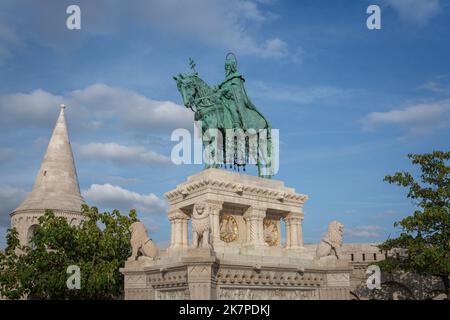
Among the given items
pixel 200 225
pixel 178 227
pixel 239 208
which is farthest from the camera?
pixel 178 227

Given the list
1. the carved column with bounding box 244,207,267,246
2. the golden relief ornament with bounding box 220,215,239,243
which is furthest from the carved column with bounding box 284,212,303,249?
the golden relief ornament with bounding box 220,215,239,243

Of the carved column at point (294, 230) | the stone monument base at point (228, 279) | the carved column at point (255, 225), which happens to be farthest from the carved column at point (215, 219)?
the carved column at point (294, 230)

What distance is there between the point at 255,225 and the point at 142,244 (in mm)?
4486

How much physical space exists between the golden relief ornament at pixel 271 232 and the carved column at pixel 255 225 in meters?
0.81

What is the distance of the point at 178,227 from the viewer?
20.9 metres

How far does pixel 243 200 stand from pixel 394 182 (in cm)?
1442

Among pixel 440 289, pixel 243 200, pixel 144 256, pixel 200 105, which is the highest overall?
pixel 200 105

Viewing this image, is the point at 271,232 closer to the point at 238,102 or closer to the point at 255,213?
the point at 255,213

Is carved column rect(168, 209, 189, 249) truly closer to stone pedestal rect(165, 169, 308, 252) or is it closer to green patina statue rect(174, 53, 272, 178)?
stone pedestal rect(165, 169, 308, 252)

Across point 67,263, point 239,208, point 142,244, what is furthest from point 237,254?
point 67,263

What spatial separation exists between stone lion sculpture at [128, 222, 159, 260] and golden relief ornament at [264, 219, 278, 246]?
4.55 metres
